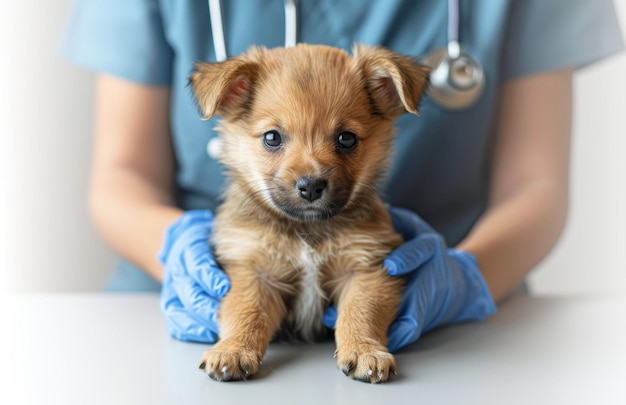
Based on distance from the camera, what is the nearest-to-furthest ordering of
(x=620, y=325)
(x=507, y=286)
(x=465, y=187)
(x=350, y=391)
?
(x=350, y=391)
(x=620, y=325)
(x=507, y=286)
(x=465, y=187)

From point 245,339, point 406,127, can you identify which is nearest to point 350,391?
point 245,339

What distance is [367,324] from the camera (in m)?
1.42

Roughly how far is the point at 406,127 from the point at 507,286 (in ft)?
1.80

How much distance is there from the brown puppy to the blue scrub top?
0.59 meters

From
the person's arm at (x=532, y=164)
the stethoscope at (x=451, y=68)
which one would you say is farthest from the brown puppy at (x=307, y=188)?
the person's arm at (x=532, y=164)

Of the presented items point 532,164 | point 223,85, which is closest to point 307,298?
point 223,85

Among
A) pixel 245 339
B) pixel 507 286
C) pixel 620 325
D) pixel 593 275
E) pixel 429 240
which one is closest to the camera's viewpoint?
→ pixel 245 339

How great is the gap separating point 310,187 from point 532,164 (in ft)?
3.95

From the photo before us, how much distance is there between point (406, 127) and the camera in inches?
85.5

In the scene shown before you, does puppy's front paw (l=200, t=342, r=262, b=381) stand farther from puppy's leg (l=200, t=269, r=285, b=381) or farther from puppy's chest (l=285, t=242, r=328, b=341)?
puppy's chest (l=285, t=242, r=328, b=341)

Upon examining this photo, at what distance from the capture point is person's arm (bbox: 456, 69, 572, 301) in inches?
86.2

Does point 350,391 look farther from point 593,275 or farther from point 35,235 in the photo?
point 593,275

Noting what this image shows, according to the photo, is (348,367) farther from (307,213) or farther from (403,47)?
(403,47)

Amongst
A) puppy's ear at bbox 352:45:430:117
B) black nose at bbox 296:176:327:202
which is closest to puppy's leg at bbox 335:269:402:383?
black nose at bbox 296:176:327:202
